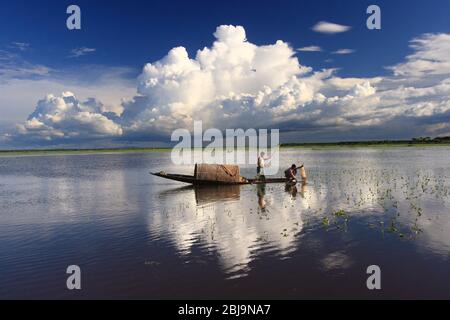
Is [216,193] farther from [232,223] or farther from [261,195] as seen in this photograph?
[232,223]

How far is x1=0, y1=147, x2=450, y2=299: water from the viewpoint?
997 cm

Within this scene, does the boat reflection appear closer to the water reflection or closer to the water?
the water reflection

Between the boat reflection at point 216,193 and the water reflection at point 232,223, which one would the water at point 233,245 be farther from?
the boat reflection at point 216,193

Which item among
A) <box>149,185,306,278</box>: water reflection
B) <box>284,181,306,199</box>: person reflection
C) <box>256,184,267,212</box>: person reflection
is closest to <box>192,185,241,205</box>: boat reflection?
<box>149,185,306,278</box>: water reflection

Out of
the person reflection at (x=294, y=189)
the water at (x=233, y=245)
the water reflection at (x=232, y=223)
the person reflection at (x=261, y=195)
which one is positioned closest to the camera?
the water at (x=233, y=245)

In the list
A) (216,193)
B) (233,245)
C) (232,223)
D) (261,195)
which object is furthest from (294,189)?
(233,245)

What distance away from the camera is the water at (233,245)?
9.97 meters

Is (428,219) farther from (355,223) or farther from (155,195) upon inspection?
(155,195)

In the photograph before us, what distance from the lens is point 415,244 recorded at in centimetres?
1308

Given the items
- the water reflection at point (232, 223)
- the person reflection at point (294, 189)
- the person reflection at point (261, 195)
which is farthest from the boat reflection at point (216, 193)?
the person reflection at point (294, 189)

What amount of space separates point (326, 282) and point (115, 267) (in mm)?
6419

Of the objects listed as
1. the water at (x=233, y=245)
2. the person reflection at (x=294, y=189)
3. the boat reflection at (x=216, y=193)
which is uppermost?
the person reflection at (x=294, y=189)

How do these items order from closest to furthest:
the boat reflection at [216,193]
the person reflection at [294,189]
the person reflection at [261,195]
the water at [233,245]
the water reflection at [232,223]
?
the water at [233,245] < the water reflection at [232,223] < the person reflection at [261,195] < the boat reflection at [216,193] < the person reflection at [294,189]

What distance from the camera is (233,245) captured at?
13.6 meters
